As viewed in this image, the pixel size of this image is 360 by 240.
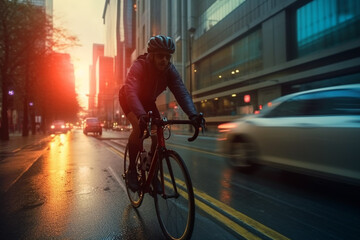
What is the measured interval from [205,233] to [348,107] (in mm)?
2707

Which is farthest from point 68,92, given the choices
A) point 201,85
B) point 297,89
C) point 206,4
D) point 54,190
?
point 54,190

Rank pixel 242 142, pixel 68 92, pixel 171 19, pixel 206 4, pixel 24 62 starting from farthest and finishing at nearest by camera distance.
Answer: pixel 171 19
pixel 68 92
pixel 206 4
pixel 24 62
pixel 242 142

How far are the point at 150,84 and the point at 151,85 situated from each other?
0.06 ft

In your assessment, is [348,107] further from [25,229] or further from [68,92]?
[68,92]

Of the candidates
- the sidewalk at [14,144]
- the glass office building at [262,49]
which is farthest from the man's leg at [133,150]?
the glass office building at [262,49]

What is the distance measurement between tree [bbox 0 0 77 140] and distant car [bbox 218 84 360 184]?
66.1 feet

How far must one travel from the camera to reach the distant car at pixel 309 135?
3.81 m

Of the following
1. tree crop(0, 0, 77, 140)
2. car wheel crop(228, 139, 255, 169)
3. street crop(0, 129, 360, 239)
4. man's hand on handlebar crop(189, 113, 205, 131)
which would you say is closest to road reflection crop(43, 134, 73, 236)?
street crop(0, 129, 360, 239)

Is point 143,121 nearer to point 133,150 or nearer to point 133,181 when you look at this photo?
point 133,150

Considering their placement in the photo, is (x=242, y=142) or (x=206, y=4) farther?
(x=206, y=4)

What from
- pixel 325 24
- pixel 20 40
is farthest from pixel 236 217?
pixel 20 40

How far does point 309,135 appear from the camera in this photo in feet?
14.4

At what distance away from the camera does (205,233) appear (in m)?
2.85

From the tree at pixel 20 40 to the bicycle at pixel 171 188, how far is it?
21.2 m
